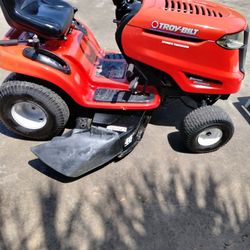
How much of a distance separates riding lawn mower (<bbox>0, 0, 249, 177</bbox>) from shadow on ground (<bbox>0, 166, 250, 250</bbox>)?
30 centimetres

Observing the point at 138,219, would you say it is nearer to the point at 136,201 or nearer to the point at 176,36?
the point at 136,201

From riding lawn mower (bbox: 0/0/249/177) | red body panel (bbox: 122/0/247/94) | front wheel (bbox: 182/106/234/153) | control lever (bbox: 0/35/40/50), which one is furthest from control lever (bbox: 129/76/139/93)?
control lever (bbox: 0/35/40/50)

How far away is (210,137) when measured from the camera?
3.12m

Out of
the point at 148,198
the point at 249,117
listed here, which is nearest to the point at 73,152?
the point at 148,198

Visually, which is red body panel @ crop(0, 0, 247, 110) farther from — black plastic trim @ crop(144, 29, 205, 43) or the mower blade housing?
the mower blade housing

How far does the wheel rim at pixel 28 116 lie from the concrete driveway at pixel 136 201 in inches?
7.8

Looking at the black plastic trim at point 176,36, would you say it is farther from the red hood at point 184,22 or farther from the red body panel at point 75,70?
the red body panel at point 75,70

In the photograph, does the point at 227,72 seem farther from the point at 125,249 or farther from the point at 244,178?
the point at 125,249

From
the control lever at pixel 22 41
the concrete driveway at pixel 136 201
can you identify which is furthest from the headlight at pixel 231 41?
the control lever at pixel 22 41

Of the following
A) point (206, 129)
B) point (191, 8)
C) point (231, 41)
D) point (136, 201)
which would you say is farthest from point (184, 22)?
point (136, 201)

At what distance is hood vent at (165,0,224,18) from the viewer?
8.98 feet

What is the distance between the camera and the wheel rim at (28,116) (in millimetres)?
2984

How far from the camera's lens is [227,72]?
2.83 metres

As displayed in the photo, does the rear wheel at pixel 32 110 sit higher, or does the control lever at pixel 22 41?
the control lever at pixel 22 41
